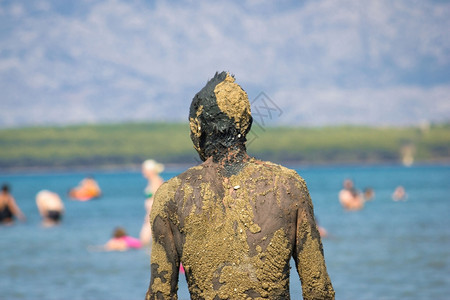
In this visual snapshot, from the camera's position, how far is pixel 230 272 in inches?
142

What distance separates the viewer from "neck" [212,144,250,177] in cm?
376

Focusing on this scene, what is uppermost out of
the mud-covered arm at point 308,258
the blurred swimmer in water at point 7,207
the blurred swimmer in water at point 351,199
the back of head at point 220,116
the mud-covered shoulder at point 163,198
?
the blurred swimmer in water at point 351,199

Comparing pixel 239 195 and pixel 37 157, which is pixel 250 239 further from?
pixel 37 157

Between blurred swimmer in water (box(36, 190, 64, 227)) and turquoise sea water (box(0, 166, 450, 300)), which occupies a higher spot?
blurred swimmer in water (box(36, 190, 64, 227))

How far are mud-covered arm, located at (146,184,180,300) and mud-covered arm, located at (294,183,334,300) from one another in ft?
1.94

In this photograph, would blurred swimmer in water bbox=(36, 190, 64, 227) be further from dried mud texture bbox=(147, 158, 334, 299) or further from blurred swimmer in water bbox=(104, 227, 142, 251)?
dried mud texture bbox=(147, 158, 334, 299)

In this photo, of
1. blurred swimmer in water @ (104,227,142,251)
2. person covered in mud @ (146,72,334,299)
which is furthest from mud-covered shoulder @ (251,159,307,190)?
blurred swimmer in water @ (104,227,142,251)

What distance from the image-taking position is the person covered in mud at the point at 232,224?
3.62 metres

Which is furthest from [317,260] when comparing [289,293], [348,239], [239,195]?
[348,239]

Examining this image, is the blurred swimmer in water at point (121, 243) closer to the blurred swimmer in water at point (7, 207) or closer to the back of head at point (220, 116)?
the blurred swimmer in water at point (7, 207)

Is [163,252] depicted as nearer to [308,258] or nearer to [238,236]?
[238,236]

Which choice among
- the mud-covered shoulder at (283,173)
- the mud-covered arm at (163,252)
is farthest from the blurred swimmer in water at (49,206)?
the mud-covered shoulder at (283,173)

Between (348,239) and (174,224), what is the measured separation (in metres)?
29.1

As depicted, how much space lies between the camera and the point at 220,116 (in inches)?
147
